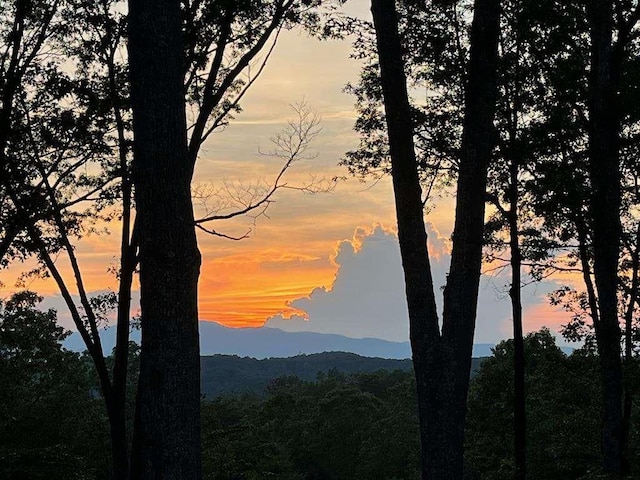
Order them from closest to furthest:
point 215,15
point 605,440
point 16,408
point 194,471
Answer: point 194,471, point 215,15, point 605,440, point 16,408

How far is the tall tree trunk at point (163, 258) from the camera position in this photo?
17.1ft

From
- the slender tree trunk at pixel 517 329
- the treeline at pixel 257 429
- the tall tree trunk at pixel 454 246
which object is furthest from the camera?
the treeline at pixel 257 429

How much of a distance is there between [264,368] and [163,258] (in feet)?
592

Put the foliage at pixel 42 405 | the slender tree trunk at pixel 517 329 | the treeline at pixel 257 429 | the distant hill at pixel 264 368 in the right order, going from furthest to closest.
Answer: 1. the distant hill at pixel 264 368
2. the treeline at pixel 257 429
3. the foliage at pixel 42 405
4. the slender tree trunk at pixel 517 329

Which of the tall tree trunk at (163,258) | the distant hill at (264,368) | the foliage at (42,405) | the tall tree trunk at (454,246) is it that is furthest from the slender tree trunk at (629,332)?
the distant hill at (264,368)

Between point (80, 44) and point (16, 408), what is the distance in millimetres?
19360

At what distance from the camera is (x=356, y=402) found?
63844 mm

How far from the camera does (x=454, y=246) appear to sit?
7617 mm

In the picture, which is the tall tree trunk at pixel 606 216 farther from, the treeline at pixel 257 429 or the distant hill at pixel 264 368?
the distant hill at pixel 264 368

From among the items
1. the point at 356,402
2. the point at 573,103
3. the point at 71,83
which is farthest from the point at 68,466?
the point at 356,402

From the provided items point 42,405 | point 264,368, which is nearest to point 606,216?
point 42,405

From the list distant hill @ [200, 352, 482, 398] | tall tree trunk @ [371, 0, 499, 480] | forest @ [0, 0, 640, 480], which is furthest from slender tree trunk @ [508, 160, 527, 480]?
distant hill @ [200, 352, 482, 398]

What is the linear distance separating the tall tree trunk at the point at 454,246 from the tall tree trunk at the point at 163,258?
2.76m

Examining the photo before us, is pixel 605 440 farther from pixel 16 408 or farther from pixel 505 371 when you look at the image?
pixel 16 408
